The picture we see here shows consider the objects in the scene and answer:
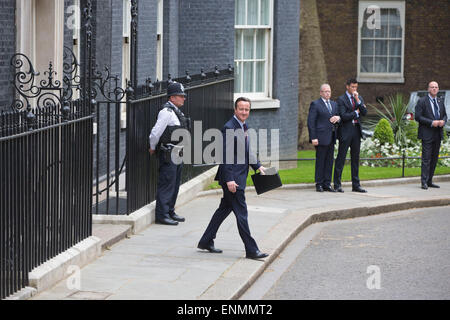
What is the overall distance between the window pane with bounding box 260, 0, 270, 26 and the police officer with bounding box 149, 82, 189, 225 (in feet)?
28.9

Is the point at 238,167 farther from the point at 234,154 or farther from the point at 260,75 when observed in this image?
the point at 260,75

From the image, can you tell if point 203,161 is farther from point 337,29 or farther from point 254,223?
point 337,29

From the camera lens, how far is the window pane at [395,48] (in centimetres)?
3472

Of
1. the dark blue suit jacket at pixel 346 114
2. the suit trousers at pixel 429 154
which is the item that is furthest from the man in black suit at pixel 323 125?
the suit trousers at pixel 429 154

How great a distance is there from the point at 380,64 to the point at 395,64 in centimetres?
53

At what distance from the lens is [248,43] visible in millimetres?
21062

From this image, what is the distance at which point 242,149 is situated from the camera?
34.9 feet

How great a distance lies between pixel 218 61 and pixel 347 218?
6971mm

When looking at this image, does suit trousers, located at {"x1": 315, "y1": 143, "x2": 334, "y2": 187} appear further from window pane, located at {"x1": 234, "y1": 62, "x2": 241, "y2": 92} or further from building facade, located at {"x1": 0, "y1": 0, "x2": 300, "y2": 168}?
window pane, located at {"x1": 234, "y1": 62, "x2": 241, "y2": 92}

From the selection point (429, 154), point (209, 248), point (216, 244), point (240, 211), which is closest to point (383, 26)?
point (429, 154)

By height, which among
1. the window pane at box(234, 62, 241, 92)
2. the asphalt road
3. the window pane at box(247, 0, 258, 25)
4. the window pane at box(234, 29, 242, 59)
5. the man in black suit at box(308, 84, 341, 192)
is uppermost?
the window pane at box(247, 0, 258, 25)

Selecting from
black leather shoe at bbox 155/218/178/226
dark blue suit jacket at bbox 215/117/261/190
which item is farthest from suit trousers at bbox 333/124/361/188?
dark blue suit jacket at bbox 215/117/261/190

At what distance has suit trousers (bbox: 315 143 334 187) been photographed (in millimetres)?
16266
